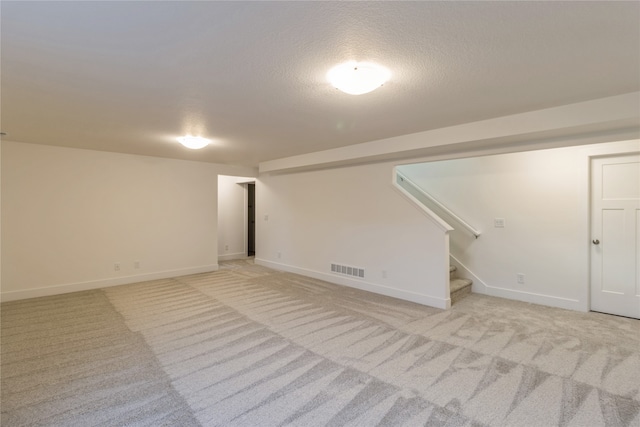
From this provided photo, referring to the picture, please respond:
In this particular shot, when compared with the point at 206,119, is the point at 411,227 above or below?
below

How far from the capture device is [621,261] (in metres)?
3.61

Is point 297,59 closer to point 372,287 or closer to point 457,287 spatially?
point 372,287

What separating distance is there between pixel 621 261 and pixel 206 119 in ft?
17.2

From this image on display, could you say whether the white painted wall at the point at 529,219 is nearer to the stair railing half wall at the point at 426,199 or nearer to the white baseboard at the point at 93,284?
the stair railing half wall at the point at 426,199

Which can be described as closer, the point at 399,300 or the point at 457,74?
the point at 457,74

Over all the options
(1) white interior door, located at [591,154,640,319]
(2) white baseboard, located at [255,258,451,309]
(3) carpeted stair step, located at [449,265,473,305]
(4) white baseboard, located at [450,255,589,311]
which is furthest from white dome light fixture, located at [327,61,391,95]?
(4) white baseboard, located at [450,255,589,311]

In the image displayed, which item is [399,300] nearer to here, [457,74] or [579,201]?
[579,201]

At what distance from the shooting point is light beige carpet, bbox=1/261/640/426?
6.17ft

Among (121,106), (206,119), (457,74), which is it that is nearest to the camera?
(457,74)

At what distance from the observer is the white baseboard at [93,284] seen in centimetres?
429

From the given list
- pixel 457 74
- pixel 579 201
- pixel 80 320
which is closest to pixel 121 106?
pixel 80 320

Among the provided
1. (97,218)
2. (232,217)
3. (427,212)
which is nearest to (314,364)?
(427,212)

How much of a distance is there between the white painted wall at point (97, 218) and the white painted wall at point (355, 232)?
141 cm

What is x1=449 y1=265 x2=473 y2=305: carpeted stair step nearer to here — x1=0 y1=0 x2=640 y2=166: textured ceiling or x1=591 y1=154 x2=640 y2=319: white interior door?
x1=591 y1=154 x2=640 y2=319: white interior door
